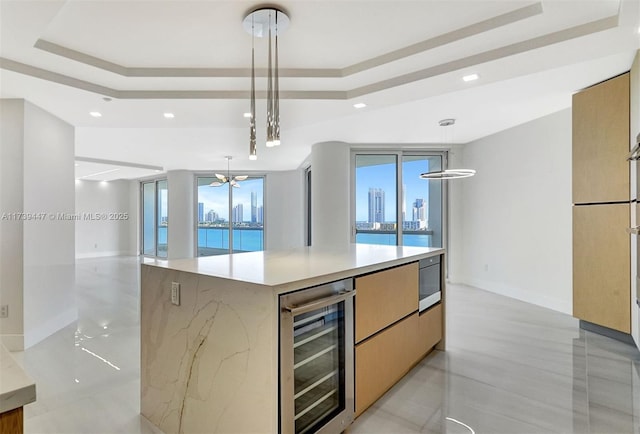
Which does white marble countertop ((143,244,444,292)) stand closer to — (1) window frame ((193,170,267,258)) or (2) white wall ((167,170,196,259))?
(1) window frame ((193,170,267,258))

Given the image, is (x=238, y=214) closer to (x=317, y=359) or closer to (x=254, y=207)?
(x=254, y=207)

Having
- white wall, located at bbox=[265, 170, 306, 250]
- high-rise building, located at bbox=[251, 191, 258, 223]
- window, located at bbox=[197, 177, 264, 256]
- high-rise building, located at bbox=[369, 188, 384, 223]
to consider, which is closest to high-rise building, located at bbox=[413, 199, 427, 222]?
high-rise building, located at bbox=[369, 188, 384, 223]

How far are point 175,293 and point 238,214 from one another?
8.62 m

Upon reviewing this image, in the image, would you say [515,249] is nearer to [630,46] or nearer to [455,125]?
[455,125]

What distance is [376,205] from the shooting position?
670 cm

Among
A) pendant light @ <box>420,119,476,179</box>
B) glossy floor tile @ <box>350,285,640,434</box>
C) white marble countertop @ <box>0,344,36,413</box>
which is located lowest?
glossy floor tile @ <box>350,285,640,434</box>

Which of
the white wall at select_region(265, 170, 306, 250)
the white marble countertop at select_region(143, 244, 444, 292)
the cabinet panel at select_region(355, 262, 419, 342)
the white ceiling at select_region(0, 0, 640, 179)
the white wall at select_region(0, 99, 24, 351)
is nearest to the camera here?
the white marble countertop at select_region(143, 244, 444, 292)

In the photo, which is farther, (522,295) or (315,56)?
(522,295)

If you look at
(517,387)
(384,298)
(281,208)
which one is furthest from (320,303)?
(281,208)

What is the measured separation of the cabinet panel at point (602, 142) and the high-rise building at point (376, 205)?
10.9 feet

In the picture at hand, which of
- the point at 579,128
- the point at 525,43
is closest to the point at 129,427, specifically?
the point at 525,43

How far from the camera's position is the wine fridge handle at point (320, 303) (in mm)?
1519

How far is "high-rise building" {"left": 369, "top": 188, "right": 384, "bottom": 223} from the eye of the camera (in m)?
6.67

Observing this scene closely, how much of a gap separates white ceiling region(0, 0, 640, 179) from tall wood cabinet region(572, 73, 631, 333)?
302 millimetres
